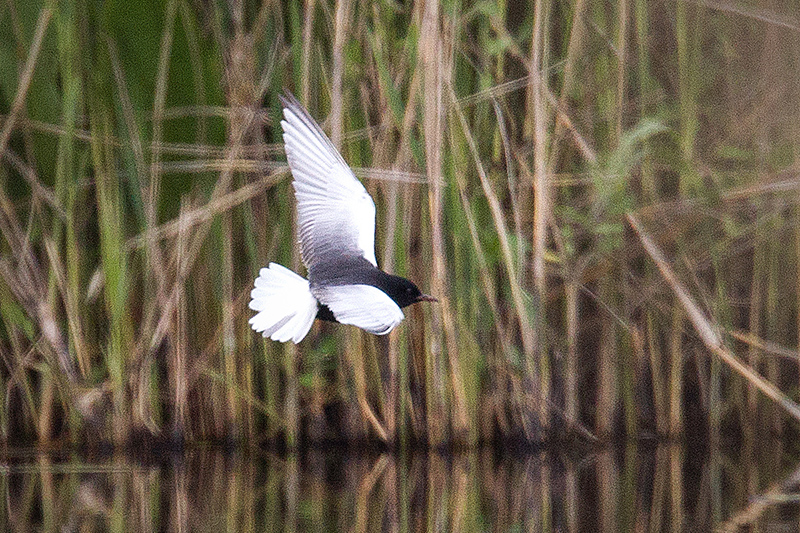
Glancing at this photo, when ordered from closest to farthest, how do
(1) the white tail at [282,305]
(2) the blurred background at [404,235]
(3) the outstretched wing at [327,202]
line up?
(1) the white tail at [282,305], (3) the outstretched wing at [327,202], (2) the blurred background at [404,235]

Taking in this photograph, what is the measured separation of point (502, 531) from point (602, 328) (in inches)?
36.6

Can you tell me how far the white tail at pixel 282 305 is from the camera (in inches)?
79.2

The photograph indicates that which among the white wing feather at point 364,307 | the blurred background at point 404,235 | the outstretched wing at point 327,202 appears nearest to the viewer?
the white wing feather at point 364,307

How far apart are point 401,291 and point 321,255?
0.62ft

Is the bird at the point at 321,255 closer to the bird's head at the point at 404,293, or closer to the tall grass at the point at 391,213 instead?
the bird's head at the point at 404,293

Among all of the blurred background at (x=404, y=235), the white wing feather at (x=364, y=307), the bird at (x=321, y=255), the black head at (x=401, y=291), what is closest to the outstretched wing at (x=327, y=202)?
the bird at (x=321, y=255)

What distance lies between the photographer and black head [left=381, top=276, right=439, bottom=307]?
2.11 m

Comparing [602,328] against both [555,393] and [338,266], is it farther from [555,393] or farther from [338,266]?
[338,266]

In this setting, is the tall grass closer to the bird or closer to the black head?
the bird

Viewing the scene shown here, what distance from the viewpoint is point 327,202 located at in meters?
2.26

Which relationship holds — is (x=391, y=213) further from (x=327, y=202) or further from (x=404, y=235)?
(x=327, y=202)

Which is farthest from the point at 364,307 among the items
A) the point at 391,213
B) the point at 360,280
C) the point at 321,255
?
the point at 391,213

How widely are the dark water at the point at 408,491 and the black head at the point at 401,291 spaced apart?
40 centimetres

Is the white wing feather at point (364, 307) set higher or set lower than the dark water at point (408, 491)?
higher
